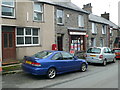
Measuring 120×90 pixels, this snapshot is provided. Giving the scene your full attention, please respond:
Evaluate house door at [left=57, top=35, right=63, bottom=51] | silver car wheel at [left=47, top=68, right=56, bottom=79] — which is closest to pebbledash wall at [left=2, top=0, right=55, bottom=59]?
house door at [left=57, top=35, right=63, bottom=51]

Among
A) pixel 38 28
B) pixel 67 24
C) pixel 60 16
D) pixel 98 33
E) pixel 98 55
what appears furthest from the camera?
pixel 98 33

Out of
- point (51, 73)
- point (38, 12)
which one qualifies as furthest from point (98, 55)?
point (38, 12)

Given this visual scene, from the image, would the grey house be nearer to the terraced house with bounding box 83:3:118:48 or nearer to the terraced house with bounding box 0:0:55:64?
the terraced house with bounding box 0:0:55:64

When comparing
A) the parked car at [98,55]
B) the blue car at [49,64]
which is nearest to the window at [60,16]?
the parked car at [98,55]

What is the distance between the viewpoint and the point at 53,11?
1486cm

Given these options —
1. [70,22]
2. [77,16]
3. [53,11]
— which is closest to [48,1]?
[53,11]

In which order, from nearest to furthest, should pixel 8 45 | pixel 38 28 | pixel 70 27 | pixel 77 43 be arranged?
pixel 8 45
pixel 38 28
pixel 70 27
pixel 77 43

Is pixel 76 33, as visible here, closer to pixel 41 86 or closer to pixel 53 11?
pixel 53 11

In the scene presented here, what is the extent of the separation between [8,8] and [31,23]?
89.6 inches

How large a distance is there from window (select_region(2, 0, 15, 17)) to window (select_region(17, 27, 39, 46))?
1410mm

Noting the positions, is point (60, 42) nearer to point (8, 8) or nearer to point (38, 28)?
point (38, 28)

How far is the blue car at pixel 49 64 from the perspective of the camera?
736cm

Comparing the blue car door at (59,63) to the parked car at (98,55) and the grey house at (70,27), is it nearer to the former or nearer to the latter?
the parked car at (98,55)

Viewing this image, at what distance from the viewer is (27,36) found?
512 inches
